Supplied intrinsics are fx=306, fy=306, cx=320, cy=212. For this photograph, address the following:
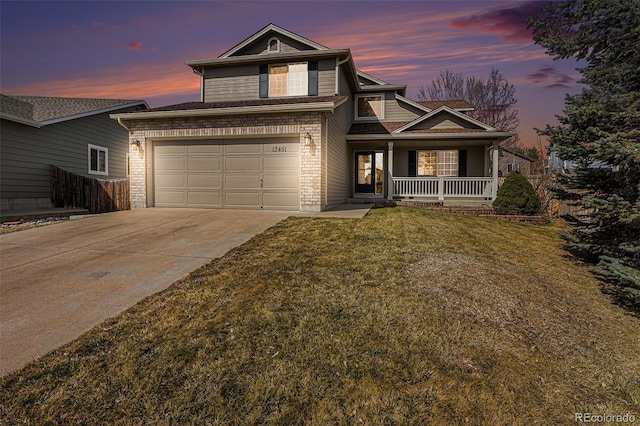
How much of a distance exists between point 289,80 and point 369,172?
19.0 feet

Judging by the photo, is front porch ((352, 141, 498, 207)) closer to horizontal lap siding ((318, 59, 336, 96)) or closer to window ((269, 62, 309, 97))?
horizontal lap siding ((318, 59, 336, 96))

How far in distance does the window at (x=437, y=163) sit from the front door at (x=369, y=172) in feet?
6.48

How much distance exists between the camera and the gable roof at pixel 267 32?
1306cm

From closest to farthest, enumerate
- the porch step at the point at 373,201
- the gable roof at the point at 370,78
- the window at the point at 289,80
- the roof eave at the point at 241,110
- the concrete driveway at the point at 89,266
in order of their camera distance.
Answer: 1. the concrete driveway at the point at 89,266
2. the roof eave at the point at 241,110
3. the window at the point at 289,80
4. the porch step at the point at 373,201
5. the gable roof at the point at 370,78

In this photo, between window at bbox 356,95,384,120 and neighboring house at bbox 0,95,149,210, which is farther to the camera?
window at bbox 356,95,384,120

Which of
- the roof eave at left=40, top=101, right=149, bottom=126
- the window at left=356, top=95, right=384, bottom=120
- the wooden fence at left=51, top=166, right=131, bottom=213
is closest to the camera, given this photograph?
the wooden fence at left=51, top=166, right=131, bottom=213

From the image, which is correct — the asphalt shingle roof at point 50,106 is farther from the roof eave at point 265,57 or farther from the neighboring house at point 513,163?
the neighboring house at point 513,163

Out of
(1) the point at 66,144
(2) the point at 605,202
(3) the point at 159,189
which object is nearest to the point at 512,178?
(2) the point at 605,202

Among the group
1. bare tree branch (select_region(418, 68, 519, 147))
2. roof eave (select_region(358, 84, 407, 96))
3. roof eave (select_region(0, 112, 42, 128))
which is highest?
bare tree branch (select_region(418, 68, 519, 147))

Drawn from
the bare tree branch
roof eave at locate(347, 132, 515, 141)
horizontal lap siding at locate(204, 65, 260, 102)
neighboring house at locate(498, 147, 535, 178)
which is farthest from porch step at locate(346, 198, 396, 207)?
the bare tree branch

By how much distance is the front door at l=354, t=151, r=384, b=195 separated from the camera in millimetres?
15430

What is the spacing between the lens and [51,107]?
1515 cm

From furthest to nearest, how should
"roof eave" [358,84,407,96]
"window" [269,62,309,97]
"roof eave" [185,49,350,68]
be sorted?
"roof eave" [358,84,407,96] → "window" [269,62,309,97] → "roof eave" [185,49,350,68]

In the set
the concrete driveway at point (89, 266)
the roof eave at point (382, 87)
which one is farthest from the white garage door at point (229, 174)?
the roof eave at point (382, 87)
